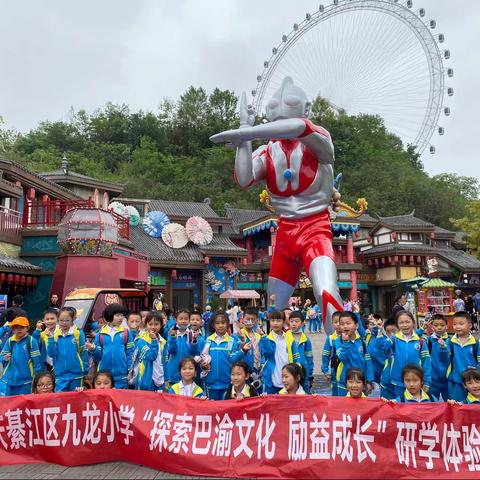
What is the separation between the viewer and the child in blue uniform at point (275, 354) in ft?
17.5

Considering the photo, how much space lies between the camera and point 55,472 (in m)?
4.12

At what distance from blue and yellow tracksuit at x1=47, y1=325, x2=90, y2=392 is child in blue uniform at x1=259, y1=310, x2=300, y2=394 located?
2006 mm

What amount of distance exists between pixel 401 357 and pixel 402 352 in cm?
5

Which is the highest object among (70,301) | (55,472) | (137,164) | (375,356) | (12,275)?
(137,164)

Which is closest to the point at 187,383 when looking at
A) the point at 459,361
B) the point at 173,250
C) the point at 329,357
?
the point at 329,357

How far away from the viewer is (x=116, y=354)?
583cm

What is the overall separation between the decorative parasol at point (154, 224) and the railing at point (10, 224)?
30.7 feet

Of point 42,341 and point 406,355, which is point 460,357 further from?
point 42,341

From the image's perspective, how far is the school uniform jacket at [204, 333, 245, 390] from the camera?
5.30 metres

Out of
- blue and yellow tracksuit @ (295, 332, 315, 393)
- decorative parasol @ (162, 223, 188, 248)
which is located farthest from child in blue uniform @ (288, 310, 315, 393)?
decorative parasol @ (162, 223, 188, 248)

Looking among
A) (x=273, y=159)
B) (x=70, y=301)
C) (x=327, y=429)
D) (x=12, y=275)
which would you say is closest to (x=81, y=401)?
(x=327, y=429)

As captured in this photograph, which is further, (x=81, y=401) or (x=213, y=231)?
(x=213, y=231)

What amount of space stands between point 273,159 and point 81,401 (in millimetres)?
4063

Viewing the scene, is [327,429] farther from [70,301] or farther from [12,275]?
[12,275]
